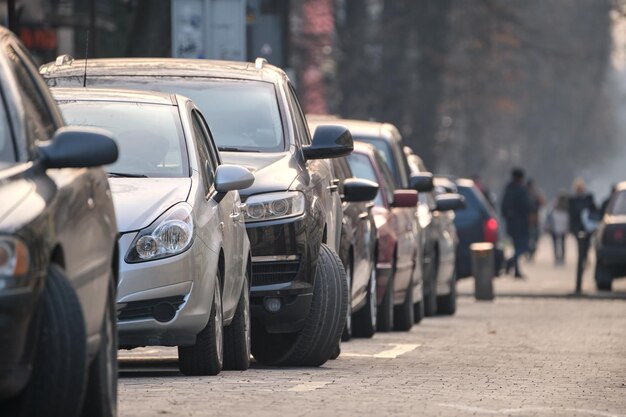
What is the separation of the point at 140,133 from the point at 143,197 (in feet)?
2.75

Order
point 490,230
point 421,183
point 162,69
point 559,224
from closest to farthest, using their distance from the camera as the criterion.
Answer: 1. point 162,69
2. point 421,183
3. point 490,230
4. point 559,224

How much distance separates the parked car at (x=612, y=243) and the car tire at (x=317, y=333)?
16597 mm

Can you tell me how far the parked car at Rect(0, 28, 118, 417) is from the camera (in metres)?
6.21

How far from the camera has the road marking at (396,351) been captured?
44.2 ft

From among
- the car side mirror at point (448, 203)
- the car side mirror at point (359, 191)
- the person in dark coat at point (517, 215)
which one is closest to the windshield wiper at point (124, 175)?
the car side mirror at point (359, 191)

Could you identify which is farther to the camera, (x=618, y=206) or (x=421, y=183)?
(x=618, y=206)

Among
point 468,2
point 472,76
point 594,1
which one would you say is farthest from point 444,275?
point 594,1

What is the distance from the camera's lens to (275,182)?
12250mm

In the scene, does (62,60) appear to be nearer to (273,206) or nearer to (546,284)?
(273,206)

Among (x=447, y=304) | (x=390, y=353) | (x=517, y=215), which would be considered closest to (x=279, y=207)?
(x=390, y=353)

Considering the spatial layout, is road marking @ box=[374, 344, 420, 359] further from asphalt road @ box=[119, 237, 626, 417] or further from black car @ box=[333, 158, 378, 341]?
black car @ box=[333, 158, 378, 341]

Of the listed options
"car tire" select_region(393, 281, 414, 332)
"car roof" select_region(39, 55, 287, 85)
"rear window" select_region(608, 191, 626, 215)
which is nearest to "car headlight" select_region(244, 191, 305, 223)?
"car roof" select_region(39, 55, 287, 85)

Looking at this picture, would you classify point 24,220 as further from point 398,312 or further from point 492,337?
point 398,312

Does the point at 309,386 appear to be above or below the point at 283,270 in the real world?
below
